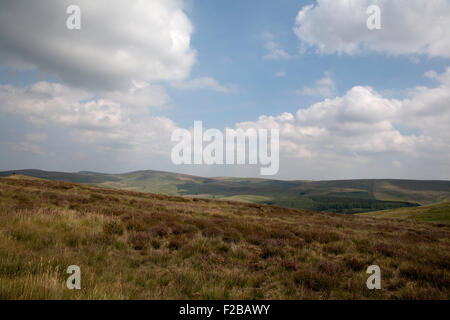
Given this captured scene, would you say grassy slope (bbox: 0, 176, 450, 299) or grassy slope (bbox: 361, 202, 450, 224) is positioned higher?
grassy slope (bbox: 0, 176, 450, 299)

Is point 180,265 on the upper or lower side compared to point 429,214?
upper

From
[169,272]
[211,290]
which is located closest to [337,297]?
[211,290]

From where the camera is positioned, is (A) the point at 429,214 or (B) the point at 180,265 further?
(A) the point at 429,214

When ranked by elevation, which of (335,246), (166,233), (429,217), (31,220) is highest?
(31,220)

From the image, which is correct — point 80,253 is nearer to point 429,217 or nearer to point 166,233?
point 166,233

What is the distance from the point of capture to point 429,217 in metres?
39.8

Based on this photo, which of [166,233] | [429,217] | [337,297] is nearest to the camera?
[337,297]

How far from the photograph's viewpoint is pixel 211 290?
480 cm

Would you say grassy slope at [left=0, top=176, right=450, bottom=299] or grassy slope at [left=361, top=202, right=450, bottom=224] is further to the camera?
grassy slope at [left=361, top=202, right=450, bottom=224]

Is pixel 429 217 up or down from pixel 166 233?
down

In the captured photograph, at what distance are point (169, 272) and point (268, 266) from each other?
3.12 metres
